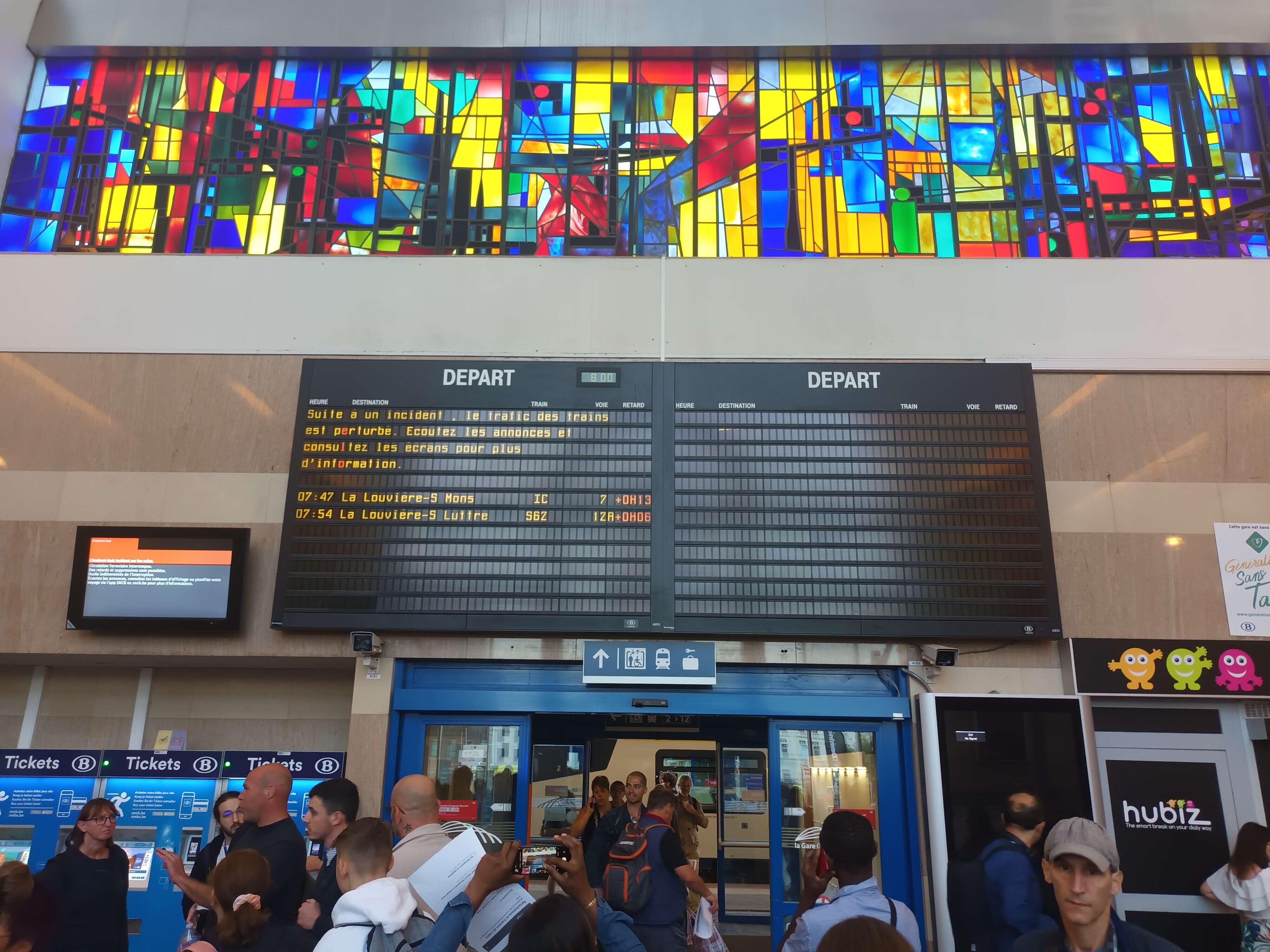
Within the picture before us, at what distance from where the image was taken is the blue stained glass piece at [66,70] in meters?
7.83

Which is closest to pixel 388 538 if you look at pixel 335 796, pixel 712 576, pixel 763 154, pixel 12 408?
pixel 712 576

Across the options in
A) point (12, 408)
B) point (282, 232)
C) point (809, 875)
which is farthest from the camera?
point (282, 232)

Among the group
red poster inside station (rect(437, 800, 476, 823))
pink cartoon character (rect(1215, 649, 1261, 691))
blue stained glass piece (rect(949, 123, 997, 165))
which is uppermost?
blue stained glass piece (rect(949, 123, 997, 165))

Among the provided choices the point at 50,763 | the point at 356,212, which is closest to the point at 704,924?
the point at 50,763

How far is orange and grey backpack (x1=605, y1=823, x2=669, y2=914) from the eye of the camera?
14.6ft

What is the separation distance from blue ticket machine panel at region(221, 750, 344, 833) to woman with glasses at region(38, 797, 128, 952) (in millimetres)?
1669

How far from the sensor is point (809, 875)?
3533 millimetres

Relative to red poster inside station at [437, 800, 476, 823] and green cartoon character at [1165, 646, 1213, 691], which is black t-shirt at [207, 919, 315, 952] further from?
green cartoon character at [1165, 646, 1213, 691]

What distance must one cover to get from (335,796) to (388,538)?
2.60 metres

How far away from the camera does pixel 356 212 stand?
734 centimetres

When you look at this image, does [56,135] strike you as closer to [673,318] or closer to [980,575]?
[673,318]

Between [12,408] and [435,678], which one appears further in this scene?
[12,408]

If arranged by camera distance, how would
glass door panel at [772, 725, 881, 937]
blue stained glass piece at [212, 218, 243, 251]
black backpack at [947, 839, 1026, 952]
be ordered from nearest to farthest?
black backpack at [947, 839, 1026, 952] < glass door panel at [772, 725, 881, 937] < blue stained glass piece at [212, 218, 243, 251]

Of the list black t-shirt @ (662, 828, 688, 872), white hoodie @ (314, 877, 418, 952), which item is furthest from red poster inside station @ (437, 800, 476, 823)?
white hoodie @ (314, 877, 418, 952)
